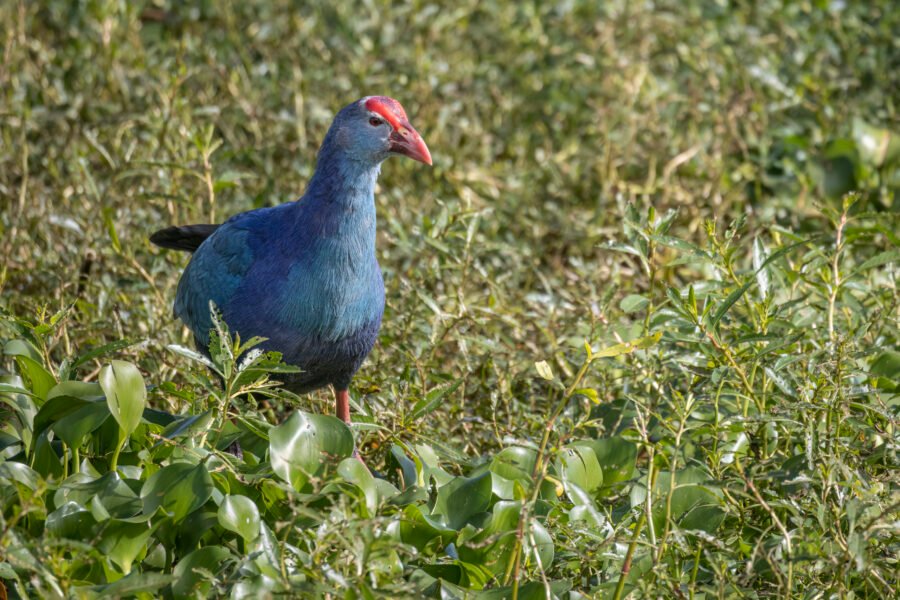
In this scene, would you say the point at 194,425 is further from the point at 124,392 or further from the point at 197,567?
the point at 197,567

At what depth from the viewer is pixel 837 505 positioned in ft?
7.77

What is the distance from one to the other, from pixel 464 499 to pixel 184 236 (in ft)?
4.47

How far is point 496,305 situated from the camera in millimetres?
3561

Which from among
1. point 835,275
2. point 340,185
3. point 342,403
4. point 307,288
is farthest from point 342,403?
point 835,275

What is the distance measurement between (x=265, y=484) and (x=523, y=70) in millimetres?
3375

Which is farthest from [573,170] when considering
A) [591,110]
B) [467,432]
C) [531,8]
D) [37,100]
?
[37,100]

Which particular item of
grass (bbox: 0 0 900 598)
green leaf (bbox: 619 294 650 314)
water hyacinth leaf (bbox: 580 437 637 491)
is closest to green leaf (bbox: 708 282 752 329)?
grass (bbox: 0 0 900 598)

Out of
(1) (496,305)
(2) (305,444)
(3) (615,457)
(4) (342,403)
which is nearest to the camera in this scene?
(2) (305,444)

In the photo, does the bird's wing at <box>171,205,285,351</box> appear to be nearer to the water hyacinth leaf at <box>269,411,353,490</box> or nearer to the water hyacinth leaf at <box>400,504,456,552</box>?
the water hyacinth leaf at <box>269,411,353,490</box>

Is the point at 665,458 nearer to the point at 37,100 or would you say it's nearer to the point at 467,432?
the point at 467,432

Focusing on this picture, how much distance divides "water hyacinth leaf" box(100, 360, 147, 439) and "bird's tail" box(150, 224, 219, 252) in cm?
100

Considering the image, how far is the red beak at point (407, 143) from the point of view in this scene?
2.98 m

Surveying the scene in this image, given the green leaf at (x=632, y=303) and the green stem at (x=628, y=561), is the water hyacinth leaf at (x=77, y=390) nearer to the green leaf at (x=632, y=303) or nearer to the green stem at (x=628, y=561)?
the green stem at (x=628, y=561)

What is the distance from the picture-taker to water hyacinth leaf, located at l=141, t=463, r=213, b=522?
88.7 inches
